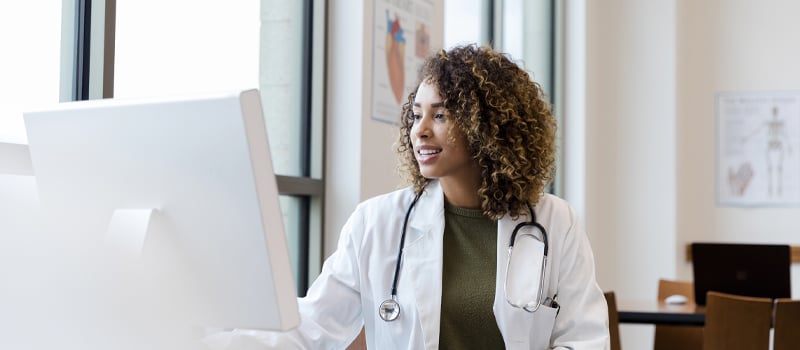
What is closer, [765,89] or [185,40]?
[185,40]

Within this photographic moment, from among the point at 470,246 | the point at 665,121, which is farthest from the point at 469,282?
the point at 665,121

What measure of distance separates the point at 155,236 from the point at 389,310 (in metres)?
0.96

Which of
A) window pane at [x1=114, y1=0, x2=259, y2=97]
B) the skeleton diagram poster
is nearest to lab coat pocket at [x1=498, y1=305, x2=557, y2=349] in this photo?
window pane at [x1=114, y1=0, x2=259, y2=97]

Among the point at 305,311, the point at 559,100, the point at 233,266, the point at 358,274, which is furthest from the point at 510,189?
the point at 559,100

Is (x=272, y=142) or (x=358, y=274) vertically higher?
(x=272, y=142)

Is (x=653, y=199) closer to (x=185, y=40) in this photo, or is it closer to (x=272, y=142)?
(x=272, y=142)

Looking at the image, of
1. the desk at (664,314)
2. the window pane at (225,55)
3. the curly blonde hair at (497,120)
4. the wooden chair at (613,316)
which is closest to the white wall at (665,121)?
the desk at (664,314)

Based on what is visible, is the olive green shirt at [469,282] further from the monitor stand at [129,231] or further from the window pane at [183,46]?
the monitor stand at [129,231]

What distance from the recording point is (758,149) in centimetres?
596

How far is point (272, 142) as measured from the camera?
3.00 meters

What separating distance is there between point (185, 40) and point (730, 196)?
440 centimetres

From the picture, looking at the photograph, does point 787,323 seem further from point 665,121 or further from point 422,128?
point 665,121

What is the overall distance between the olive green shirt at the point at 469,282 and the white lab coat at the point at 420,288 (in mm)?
30

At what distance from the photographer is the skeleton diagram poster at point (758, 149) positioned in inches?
232
